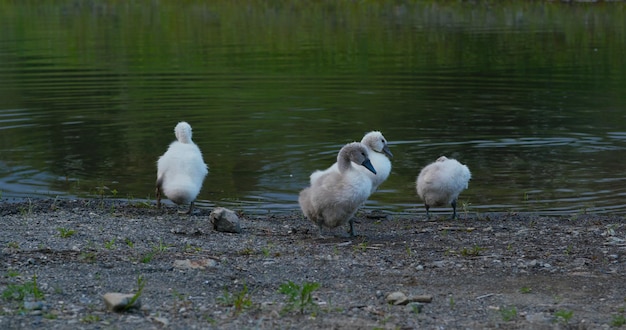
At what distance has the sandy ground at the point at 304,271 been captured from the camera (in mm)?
8789

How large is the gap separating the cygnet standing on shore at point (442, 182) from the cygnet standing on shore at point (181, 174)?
3.12 metres

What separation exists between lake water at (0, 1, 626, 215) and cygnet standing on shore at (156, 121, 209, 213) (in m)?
1.50

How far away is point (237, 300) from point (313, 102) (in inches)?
806

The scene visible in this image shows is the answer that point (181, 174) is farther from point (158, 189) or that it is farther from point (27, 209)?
point (27, 209)

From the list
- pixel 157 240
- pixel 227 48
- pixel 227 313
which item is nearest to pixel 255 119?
pixel 157 240

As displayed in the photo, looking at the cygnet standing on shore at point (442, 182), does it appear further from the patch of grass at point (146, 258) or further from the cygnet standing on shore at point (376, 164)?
the patch of grass at point (146, 258)

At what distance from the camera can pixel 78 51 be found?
4459 centimetres

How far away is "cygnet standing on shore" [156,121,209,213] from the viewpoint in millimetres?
14336

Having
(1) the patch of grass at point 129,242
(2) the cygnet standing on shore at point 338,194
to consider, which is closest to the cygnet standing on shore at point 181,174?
(2) the cygnet standing on shore at point 338,194

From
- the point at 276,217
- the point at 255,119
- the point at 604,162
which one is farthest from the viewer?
the point at 255,119

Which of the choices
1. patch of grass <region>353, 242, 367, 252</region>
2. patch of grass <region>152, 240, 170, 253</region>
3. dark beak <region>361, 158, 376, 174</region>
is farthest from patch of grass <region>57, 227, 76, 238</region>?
dark beak <region>361, 158, 376, 174</region>

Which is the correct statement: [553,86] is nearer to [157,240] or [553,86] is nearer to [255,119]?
[255,119]

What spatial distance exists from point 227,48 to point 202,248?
3429 centimetres

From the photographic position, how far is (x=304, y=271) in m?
10.9
